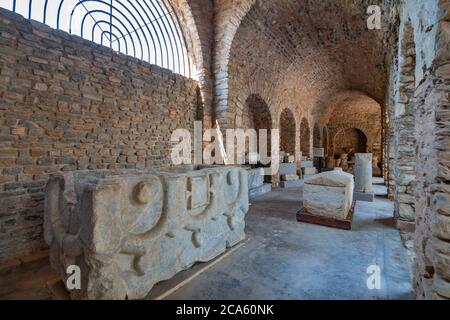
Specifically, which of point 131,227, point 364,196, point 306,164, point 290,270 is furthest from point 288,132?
point 131,227

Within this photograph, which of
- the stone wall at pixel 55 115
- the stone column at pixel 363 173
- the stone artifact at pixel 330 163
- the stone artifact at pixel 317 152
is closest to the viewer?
the stone wall at pixel 55 115

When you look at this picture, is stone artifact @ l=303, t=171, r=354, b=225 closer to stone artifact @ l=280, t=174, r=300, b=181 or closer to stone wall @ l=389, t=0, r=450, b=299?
stone wall @ l=389, t=0, r=450, b=299

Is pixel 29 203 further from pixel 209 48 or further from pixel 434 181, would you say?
pixel 209 48

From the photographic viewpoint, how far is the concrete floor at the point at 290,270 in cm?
219

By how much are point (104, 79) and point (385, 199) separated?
724 centimetres

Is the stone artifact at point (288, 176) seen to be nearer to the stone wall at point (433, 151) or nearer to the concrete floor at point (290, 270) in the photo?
the concrete floor at point (290, 270)

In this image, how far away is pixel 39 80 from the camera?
3330 millimetres

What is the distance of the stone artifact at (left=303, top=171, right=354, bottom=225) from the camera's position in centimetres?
395

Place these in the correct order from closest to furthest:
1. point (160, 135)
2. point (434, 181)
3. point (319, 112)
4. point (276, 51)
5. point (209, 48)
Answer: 1. point (434, 181)
2. point (160, 135)
3. point (209, 48)
4. point (276, 51)
5. point (319, 112)

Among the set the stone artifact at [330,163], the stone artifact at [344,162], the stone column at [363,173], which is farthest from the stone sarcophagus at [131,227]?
the stone artifact at [344,162]

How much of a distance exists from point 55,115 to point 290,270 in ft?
12.7

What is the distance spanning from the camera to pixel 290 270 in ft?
8.47

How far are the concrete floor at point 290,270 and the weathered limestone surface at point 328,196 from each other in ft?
1.13
